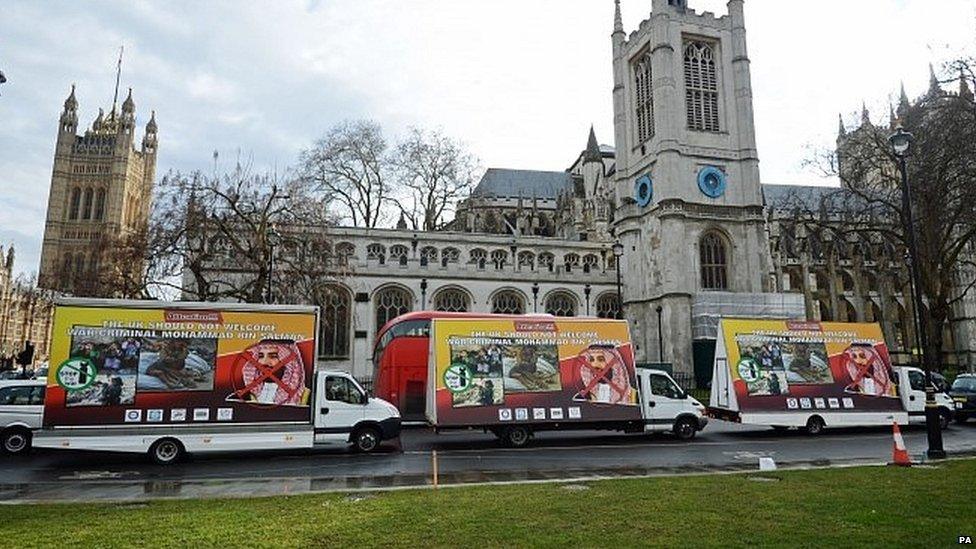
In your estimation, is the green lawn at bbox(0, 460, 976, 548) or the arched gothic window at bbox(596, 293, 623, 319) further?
the arched gothic window at bbox(596, 293, 623, 319)

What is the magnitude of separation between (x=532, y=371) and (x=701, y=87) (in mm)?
29896

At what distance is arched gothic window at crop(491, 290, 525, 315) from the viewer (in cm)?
3688

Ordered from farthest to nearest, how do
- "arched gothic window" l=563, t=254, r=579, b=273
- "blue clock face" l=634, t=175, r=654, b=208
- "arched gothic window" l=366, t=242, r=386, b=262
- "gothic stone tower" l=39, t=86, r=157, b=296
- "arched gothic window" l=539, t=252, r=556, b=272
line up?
1. "gothic stone tower" l=39, t=86, r=157, b=296
2. "arched gothic window" l=563, t=254, r=579, b=273
3. "arched gothic window" l=539, t=252, r=556, b=272
4. "blue clock face" l=634, t=175, r=654, b=208
5. "arched gothic window" l=366, t=242, r=386, b=262

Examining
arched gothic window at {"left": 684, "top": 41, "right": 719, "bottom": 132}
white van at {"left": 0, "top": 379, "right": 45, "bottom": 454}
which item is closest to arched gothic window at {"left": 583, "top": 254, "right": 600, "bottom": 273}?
arched gothic window at {"left": 684, "top": 41, "right": 719, "bottom": 132}

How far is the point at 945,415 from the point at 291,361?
1854 centimetres

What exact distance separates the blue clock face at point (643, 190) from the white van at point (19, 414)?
31900mm

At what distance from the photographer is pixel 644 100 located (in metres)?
39.0

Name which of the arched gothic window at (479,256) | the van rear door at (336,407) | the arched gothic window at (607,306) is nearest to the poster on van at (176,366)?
the van rear door at (336,407)

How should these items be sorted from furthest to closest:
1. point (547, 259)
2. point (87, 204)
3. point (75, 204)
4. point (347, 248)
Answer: point (87, 204)
point (75, 204)
point (547, 259)
point (347, 248)

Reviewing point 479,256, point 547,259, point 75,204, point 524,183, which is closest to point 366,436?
point 479,256

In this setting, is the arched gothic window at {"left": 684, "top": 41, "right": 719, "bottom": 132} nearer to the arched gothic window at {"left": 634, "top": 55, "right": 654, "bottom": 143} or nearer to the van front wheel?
the arched gothic window at {"left": 634, "top": 55, "right": 654, "bottom": 143}

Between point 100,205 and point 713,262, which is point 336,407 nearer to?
point 713,262

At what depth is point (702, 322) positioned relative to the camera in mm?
33812

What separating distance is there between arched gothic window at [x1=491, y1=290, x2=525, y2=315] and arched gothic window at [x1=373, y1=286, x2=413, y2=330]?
17.3 feet
